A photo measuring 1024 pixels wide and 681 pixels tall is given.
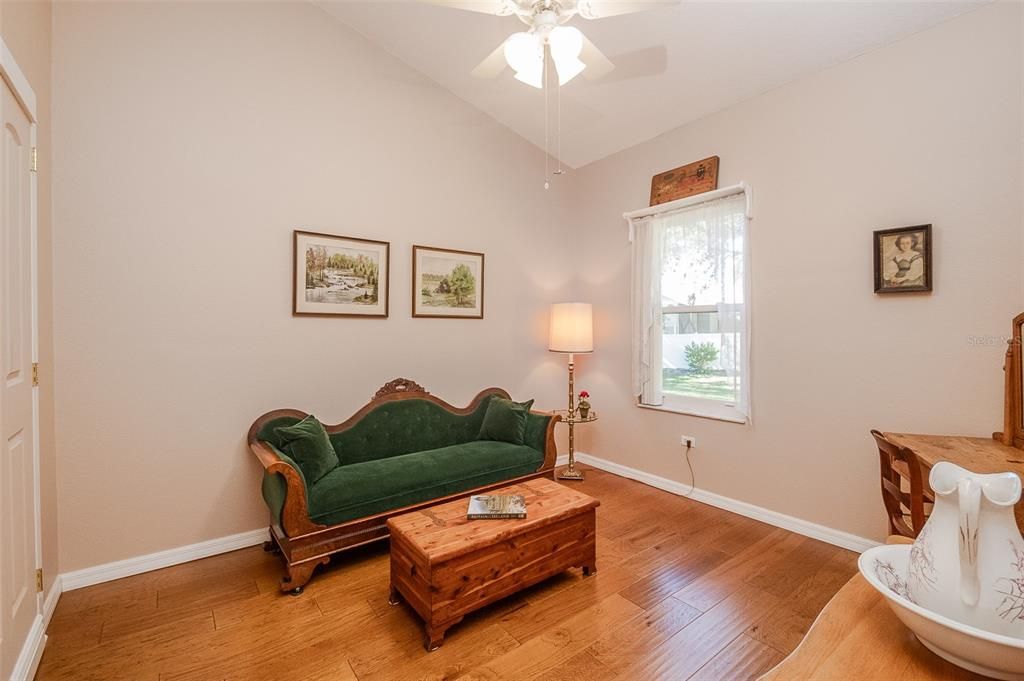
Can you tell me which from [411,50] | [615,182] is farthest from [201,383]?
[615,182]

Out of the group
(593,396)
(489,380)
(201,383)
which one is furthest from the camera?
(593,396)

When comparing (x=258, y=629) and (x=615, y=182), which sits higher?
(x=615, y=182)

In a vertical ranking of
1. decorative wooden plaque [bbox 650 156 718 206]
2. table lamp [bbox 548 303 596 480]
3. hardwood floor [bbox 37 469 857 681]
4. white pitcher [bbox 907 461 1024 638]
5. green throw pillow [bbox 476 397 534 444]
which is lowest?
hardwood floor [bbox 37 469 857 681]

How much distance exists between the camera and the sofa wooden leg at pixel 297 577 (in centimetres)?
227

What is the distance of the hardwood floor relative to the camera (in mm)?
1761

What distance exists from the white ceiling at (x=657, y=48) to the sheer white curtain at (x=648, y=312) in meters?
0.87

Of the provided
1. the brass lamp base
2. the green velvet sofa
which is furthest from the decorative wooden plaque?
the brass lamp base

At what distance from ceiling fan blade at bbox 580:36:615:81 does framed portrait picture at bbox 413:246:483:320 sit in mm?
1775

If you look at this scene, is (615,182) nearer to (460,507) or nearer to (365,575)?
(460,507)

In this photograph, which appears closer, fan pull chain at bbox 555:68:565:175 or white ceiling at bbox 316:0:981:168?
white ceiling at bbox 316:0:981:168

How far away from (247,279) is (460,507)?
1.94m

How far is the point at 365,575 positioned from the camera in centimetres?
245

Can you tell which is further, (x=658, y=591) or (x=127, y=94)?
(x=127, y=94)

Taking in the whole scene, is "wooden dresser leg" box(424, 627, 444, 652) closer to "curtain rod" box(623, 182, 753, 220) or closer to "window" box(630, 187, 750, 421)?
"window" box(630, 187, 750, 421)
